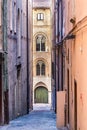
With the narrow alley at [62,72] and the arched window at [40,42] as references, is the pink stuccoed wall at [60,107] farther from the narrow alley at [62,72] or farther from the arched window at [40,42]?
the arched window at [40,42]

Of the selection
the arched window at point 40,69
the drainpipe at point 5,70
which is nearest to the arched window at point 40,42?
the arched window at point 40,69

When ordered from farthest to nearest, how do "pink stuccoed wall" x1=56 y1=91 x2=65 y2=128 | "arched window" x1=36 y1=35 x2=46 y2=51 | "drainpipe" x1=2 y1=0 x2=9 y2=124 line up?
1. "arched window" x1=36 y1=35 x2=46 y2=51
2. "drainpipe" x1=2 y1=0 x2=9 y2=124
3. "pink stuccoed wall" x1=56 y1=91 x2=65 y2=128

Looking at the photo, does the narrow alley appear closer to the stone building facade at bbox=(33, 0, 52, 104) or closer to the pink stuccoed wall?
the pink stuccoed wall

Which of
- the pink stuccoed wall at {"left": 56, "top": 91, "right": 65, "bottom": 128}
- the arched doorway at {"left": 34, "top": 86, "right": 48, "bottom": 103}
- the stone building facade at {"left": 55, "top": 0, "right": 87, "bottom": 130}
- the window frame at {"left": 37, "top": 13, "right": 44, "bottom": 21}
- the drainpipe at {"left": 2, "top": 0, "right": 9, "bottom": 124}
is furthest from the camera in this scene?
the window frame at {"left": 37, "top": 13, "right": 44, "bottom": 21}

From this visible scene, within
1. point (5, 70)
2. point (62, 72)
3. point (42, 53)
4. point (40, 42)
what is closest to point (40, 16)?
point (40, 42)

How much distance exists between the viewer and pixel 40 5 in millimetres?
46875

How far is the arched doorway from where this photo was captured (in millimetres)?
46844

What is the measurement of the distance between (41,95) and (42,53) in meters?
5.15

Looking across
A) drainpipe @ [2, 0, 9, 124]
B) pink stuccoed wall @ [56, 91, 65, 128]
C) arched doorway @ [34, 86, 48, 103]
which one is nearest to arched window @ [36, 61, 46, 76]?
arched doorway @ [34, 86, 48, 103]

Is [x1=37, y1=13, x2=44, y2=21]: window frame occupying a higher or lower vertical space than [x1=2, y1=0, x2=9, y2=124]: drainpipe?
higher

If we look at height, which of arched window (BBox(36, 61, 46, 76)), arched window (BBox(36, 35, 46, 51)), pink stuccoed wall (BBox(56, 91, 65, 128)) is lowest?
pink stuccoed wall (BBox(56, 91, 65, 128))

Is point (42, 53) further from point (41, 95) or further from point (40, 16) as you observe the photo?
point (41, 95)

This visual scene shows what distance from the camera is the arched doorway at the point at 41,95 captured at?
46.8 meters

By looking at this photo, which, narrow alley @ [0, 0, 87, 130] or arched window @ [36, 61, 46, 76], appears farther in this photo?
arched window @ [36, 61, 46, 76]
